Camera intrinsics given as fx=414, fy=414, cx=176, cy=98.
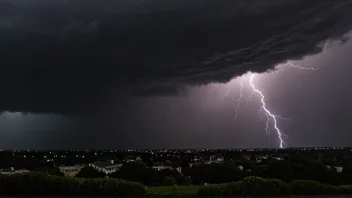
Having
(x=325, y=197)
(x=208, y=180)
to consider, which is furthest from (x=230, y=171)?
(x=325, y=197)

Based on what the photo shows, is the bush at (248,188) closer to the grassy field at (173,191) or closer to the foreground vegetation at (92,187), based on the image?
the foreground vegetation at (92,187)

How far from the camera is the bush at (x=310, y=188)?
23.8 m

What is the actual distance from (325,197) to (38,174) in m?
16.2

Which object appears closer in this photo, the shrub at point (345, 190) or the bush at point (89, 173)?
the shrub at point (345, 190)

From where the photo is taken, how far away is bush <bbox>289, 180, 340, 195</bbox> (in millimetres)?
23844

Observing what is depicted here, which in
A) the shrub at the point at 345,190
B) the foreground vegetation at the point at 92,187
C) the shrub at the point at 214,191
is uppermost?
the foreground vegetation at the point at 92,187

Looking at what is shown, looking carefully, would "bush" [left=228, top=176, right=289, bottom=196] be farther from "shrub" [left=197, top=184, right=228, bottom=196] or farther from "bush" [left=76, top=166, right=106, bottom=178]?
"bush" [left=76, top=166, right=106, bottom=178]

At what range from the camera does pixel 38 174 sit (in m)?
22.8

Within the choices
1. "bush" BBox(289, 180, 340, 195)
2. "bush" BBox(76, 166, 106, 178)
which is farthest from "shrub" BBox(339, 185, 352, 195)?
"bush" BBox(76, 166, 106, 178)

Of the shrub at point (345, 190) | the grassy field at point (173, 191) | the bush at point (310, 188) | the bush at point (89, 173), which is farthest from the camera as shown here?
the bush at point (89, 173)

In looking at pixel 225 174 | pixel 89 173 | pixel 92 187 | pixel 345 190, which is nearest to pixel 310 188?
pixel 345 190

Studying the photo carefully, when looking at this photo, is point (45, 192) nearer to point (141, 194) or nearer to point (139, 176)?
point (141, 194)

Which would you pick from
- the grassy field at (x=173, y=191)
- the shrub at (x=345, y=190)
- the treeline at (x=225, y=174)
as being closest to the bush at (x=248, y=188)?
the grassy field at (x=173, y=191)

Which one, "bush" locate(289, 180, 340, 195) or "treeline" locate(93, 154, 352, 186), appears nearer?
"bush" locate(289, 180, 340, 195)
